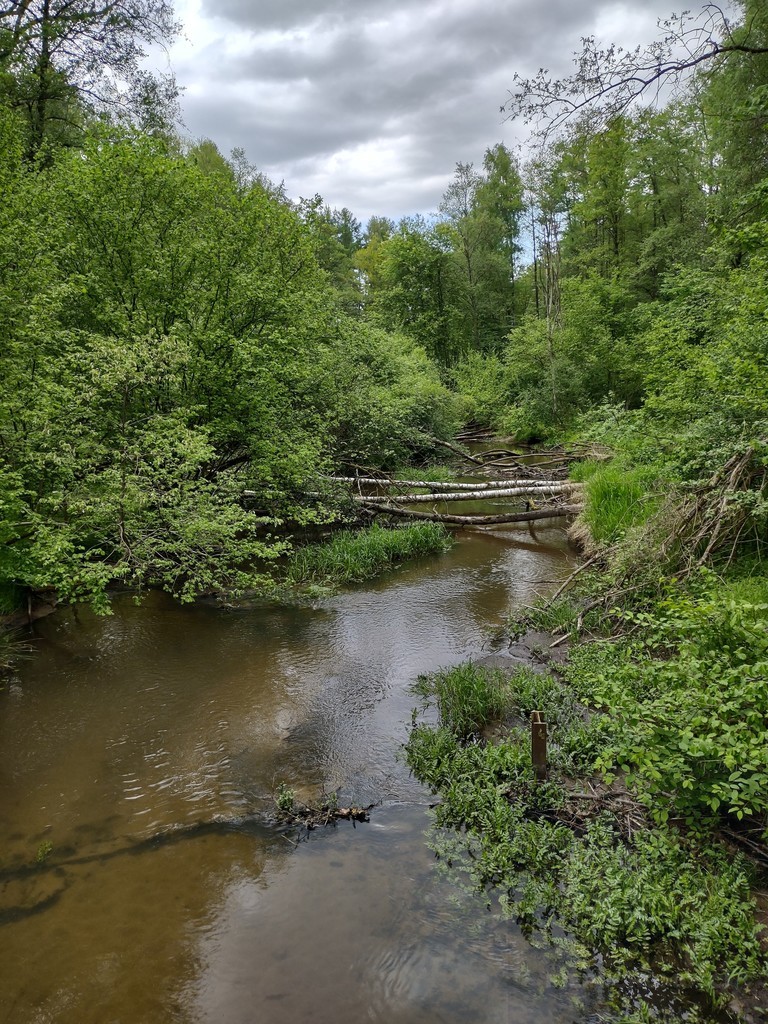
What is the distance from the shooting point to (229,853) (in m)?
4.76

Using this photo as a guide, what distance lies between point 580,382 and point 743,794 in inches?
831

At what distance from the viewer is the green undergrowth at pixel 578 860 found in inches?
137

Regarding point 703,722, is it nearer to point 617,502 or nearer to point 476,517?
point 617,502

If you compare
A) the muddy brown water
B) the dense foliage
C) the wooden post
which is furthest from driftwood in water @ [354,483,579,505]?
the wooden post

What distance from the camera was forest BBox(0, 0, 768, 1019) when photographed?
13.5 feet

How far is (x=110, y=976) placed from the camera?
3713 mm

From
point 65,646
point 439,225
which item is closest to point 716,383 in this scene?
point 65,646

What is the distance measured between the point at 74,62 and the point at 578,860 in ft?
66.9

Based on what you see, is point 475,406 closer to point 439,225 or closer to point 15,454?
point 439,225

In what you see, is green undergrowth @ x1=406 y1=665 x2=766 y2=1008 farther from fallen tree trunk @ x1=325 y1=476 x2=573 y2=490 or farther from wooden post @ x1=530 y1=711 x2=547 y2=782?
fallen tree trunk @ x1=325 y1=476 x2=573 y2=490

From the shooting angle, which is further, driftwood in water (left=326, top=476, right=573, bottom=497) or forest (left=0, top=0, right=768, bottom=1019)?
driftwood in water (left=326, top=476, right=573, bottom=497)

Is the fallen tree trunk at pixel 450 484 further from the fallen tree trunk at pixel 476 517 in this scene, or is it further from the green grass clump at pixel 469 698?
the green grass clump at pixel 469 698

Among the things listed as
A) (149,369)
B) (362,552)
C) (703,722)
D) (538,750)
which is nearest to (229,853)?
(538,750)

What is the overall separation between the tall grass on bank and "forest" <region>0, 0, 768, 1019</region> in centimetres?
98
